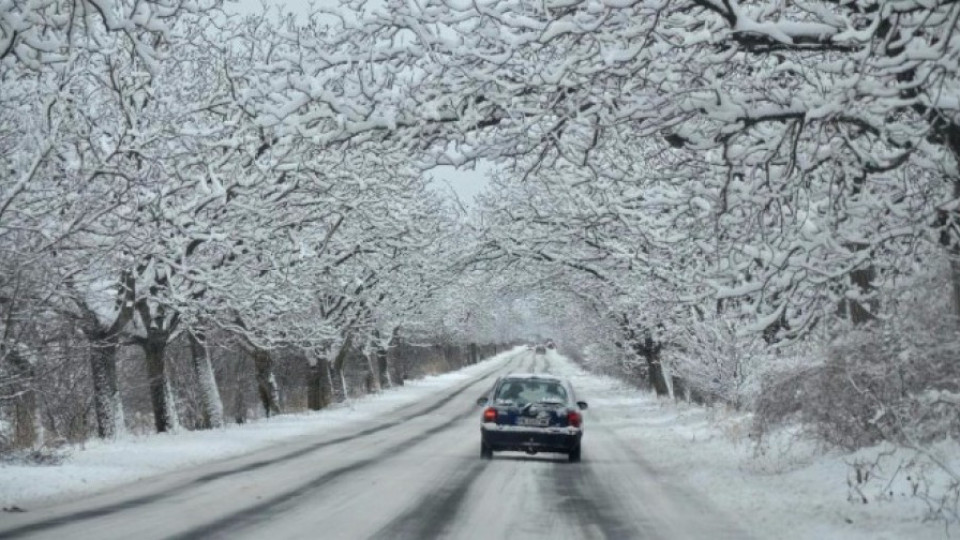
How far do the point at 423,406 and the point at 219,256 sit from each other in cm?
1769

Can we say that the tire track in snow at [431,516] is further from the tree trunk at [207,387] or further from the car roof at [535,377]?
the tree trunk at [207,387]

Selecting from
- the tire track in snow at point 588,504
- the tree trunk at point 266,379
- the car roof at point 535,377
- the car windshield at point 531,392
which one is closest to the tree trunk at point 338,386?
the tree trunk at point 266,379

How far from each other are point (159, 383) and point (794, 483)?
17.1 m

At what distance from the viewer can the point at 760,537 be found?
10438 millimetres

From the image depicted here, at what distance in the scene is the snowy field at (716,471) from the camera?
11.1 metres

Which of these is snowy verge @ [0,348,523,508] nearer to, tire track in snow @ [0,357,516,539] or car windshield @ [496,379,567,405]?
tire track in snow @ [0,357,516,539]

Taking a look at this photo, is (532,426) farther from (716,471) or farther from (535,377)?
(716,471)

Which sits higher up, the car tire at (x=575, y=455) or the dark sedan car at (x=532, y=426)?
the dark sedan car at (x=532, y=426)

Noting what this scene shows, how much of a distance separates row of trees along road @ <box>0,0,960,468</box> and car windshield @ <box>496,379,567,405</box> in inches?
133

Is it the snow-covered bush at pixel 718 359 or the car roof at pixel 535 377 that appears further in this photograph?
the snow-covered bush at pixel 718 359

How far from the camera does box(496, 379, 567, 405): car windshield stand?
2038 centimetres

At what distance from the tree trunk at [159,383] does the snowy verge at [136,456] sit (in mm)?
1481

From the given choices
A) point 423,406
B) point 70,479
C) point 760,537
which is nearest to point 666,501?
point 760,537

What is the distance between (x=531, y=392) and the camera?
20625 mm
